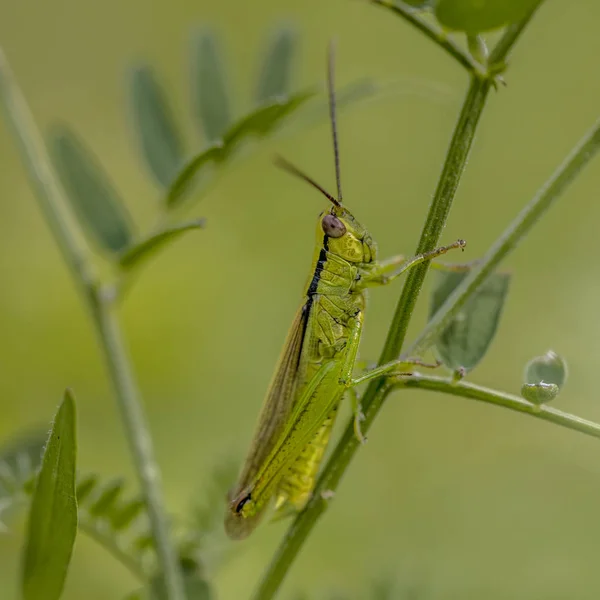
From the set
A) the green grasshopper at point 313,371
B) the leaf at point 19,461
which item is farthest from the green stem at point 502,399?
the leaf at point 19,461

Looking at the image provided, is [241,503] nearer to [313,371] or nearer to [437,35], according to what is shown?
[313,371]

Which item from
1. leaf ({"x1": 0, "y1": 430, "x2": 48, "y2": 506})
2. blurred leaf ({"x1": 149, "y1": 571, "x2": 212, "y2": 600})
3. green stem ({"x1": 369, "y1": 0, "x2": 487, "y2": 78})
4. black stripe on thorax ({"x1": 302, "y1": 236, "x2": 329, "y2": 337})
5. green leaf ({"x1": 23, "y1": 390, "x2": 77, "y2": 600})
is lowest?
blurred leaf ({"x1": 149, "y1": 571, "x2": 212, "y2": 600})

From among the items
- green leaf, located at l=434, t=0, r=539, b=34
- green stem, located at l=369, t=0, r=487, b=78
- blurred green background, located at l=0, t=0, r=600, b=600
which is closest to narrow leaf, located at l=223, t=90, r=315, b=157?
blurred green background, located at l=0, t=0, r=600, b=600

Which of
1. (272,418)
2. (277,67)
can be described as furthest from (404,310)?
(277,67)

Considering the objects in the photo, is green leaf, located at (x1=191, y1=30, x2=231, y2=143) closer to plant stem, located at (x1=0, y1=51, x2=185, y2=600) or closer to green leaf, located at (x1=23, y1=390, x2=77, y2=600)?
plant stem, located at (x1=0, y1=51, x2=185, y2=600)

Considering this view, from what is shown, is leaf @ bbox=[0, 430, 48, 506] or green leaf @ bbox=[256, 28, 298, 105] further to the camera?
green leaf @ bbox=[256, 28, 298, 105]

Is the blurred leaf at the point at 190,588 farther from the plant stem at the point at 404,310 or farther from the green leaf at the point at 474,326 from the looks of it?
the green leaf at the point at 474,326
